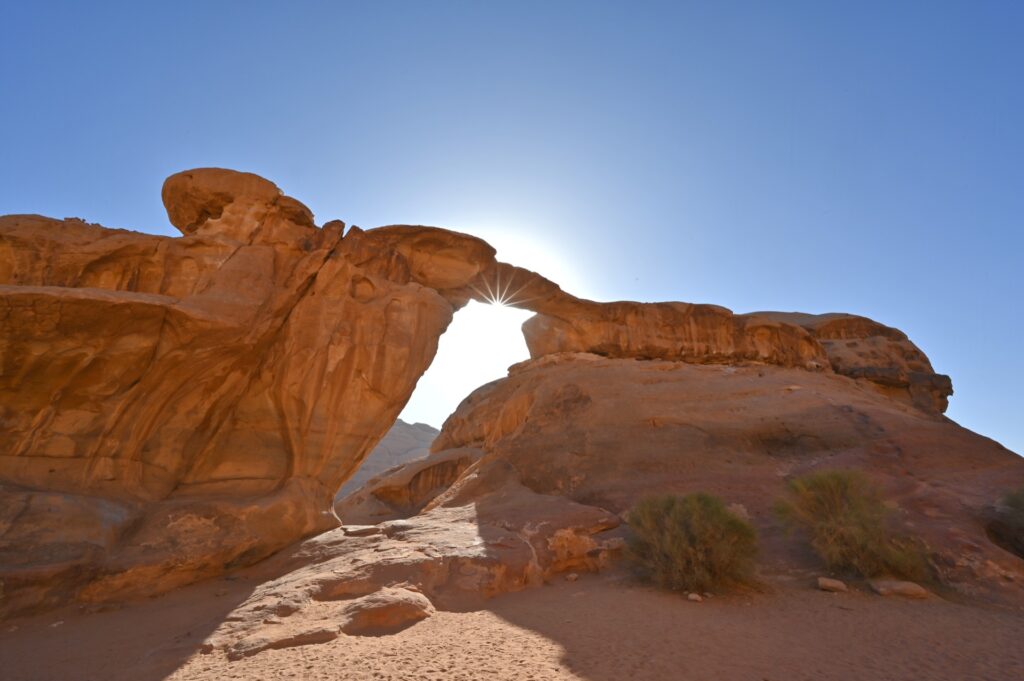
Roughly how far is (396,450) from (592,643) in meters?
→ 49.0

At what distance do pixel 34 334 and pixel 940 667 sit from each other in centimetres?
1125

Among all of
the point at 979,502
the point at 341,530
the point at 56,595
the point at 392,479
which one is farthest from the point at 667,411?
the point at 392,479

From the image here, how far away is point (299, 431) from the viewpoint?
9445mm

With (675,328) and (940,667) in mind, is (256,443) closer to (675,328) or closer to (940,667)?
(940,667)

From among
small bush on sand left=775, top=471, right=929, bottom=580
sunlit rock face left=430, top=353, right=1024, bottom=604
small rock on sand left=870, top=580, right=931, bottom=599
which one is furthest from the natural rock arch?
small rock on sand left=870, top=580, right=931, bottom=599

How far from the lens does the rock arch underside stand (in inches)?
276

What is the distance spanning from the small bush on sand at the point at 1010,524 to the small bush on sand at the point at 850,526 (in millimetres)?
1450

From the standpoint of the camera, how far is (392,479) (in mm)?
21766

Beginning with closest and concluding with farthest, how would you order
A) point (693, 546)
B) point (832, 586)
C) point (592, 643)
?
point (592, 643), point (832, 586), point (693, 546)

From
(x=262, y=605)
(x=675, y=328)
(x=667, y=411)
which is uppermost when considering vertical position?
(x=675, y=328)

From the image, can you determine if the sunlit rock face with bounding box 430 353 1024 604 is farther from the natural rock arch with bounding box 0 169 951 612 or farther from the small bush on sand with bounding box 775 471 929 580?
the natural rock arch with bounding box 0 169 951 612

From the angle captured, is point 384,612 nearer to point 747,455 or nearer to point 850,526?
point 850,526

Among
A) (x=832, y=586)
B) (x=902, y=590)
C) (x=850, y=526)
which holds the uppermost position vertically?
(x=850, y=526)

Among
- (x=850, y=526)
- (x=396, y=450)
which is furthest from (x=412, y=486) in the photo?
(x=396, y=450)
